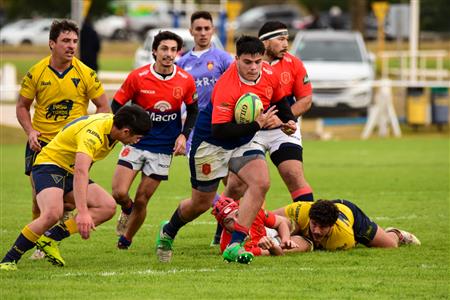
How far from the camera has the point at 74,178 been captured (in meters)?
8.59

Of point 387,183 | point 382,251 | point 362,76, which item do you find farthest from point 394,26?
point 382,251

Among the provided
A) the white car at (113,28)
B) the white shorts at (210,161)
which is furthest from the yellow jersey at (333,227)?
the white car at (113,28)

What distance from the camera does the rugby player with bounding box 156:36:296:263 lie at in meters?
9.37

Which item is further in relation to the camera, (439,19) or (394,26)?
(439,19)

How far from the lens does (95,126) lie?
880 centimetres

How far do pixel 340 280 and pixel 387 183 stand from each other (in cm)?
854

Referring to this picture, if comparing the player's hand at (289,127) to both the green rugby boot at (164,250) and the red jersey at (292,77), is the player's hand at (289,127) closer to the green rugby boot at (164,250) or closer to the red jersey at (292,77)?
the red jersey at (292,77)

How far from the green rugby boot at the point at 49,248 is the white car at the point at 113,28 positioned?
51.6 metres

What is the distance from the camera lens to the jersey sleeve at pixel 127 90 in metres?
10.6

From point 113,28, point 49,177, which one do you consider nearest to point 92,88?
point 49,177

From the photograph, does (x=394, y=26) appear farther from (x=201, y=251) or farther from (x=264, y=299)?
(x=264, y=299)

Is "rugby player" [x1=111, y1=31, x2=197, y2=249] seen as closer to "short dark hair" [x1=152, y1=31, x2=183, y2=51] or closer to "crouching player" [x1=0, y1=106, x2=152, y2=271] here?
"short dark hair" [x1=152, y1=31, x2=183, y2=51]

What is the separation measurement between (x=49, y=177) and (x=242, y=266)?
69.2 inches

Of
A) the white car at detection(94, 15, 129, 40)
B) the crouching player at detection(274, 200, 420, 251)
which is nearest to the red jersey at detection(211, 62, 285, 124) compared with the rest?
the crouching player at detection(274, 200, 420, 251)
